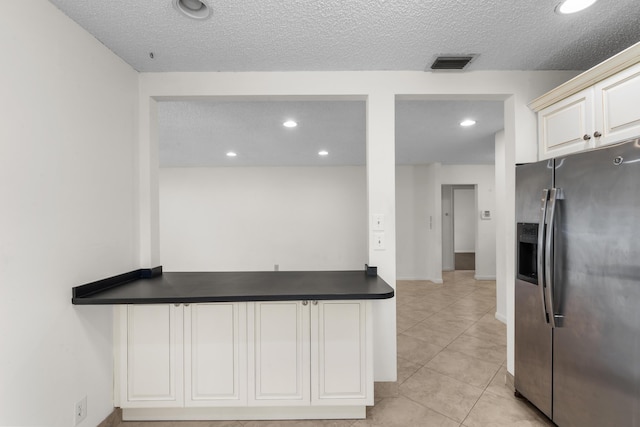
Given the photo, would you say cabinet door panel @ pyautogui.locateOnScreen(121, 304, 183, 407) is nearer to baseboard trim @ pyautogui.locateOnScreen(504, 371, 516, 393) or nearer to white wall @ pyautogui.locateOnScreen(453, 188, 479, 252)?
baseboard trim @ pyautogui.locateOnScreen(504, 371, 516, 393)

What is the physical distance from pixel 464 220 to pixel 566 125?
6761 mm

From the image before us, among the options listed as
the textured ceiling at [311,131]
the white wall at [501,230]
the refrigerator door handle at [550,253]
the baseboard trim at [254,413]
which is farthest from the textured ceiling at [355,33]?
the baseboard trim at [254,413]

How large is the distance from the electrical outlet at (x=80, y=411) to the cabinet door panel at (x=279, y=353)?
0.94 meters

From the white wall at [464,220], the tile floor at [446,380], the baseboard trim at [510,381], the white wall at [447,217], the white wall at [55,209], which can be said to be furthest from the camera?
the white wall at [464,220]

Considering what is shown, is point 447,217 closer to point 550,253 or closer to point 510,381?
point 510,381

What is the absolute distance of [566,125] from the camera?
6.08 feet

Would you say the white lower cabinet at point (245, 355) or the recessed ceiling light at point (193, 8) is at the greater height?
the recessed ceiling light at point (193, 8)

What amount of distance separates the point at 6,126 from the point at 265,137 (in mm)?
2913

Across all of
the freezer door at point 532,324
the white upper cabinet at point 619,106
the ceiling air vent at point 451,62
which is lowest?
the freezer door at point 532,324

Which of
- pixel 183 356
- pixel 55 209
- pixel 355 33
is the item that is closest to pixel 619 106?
pixel 355 33

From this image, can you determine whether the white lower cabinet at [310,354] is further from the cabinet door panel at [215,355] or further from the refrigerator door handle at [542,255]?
the refrigerator door handle at [542,255]

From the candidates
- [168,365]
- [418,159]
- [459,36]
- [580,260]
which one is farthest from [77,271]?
[418,159]

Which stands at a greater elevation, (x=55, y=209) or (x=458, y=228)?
(x=55, y=209)

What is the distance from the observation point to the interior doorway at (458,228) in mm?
7316
